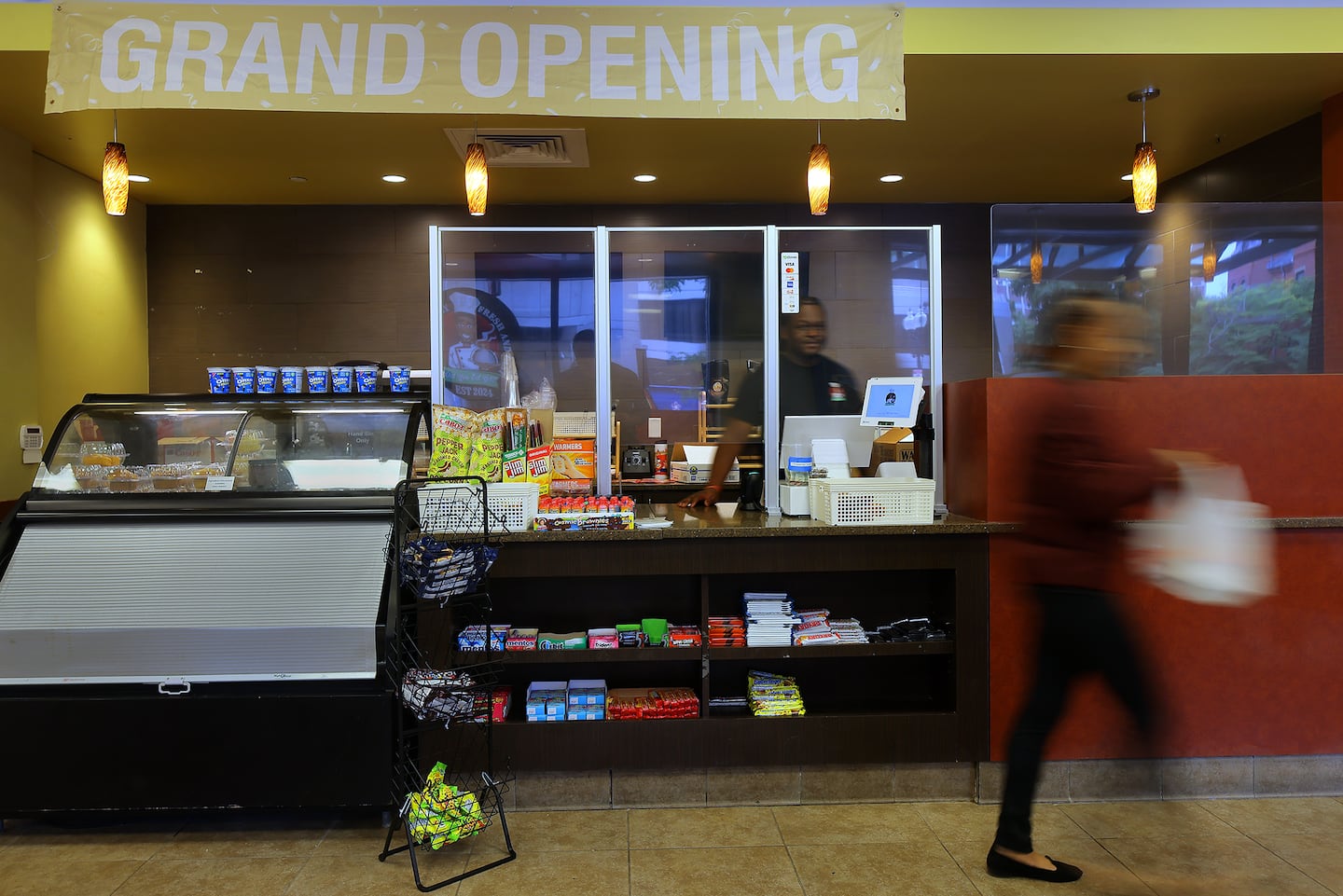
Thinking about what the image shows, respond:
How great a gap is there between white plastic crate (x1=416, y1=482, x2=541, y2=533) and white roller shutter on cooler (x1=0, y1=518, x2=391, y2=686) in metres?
0.19

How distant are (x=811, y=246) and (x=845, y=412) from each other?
2.53 meters

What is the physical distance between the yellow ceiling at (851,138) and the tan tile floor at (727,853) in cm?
336

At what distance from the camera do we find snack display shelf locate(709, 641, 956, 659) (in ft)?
10.8

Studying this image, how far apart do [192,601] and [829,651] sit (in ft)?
7.29

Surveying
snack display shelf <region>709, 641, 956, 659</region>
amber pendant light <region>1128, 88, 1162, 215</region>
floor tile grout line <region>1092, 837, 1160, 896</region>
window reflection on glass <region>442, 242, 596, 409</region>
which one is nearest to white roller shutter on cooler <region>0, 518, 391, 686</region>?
snack display shelf <region>709, 641, 956, 659</region>

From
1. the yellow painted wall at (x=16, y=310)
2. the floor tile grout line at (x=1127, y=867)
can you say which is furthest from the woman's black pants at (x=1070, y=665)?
the yellow painted wall at (x=16, y=310)

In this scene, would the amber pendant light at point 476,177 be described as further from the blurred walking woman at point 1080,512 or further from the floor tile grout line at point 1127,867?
the floor tile grout line at point 1127,867

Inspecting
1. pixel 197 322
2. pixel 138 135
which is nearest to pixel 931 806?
pixel 138 135

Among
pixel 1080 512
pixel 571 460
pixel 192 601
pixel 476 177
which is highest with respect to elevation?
pixel 476 177

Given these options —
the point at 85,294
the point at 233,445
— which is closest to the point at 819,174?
the point at 233,445

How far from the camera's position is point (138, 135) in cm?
526

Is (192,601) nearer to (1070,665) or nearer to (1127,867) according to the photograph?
(1070,665)

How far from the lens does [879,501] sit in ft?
11.0

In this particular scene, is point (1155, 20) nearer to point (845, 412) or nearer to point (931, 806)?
point (845, 412)
